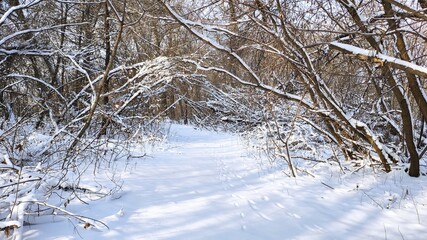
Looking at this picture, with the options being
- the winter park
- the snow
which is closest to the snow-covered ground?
the winter park

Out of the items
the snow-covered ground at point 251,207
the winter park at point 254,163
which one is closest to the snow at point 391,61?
the winter park at point 254,163

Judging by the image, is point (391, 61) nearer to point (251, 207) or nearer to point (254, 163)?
point (251, 207)

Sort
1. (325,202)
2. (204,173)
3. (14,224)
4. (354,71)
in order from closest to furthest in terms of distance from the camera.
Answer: (14,224), (325,202), (204,173), (354,71)

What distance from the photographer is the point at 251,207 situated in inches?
127

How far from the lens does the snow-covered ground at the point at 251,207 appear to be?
2555 mm

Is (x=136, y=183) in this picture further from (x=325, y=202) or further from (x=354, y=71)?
(x=354, y=71)

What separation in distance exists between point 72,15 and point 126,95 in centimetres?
476

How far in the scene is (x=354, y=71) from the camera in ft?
19.1

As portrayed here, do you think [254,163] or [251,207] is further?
[254,163]

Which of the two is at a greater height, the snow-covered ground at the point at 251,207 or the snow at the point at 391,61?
the snow at the point at 391,61

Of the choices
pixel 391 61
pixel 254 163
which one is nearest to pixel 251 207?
pixel 391 61

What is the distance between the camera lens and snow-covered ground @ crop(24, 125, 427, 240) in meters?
2.55

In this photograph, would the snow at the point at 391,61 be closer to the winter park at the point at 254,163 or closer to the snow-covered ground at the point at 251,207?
the winter park at the point at 254,163

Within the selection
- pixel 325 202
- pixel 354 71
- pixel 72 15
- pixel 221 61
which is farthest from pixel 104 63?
pixel 325 202
